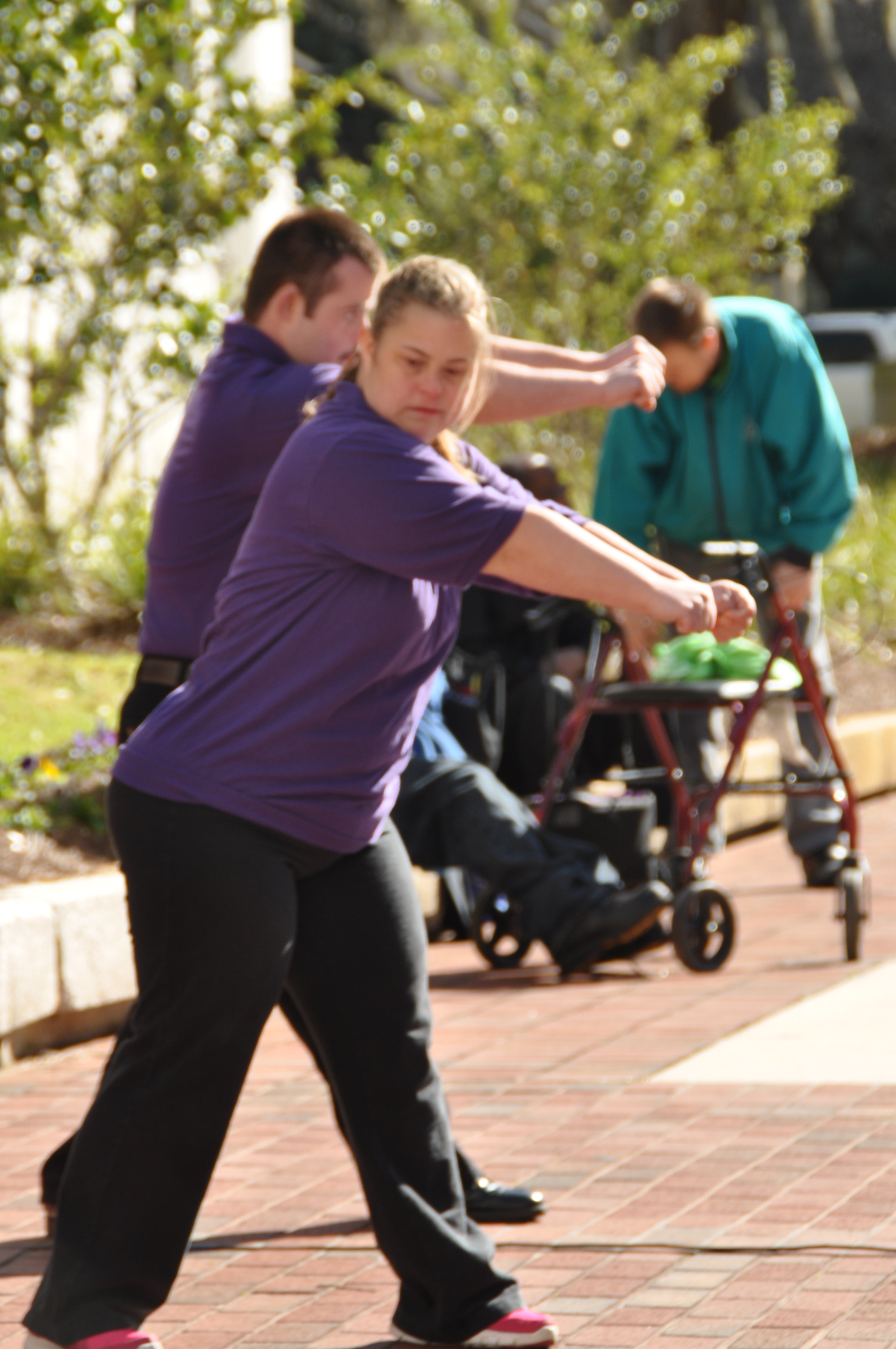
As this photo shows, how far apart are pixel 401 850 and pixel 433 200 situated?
9962 mm

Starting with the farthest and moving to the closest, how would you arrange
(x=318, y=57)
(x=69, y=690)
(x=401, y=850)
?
(x=318, y=57), (x=69, y=690), (x=401, y=850)

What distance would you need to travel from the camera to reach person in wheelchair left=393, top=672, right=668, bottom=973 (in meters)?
6.03

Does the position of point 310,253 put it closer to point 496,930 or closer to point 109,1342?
point 109,1342

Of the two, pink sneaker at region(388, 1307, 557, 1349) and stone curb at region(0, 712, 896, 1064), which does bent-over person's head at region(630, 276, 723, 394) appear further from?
pink sneaker at region(388, 1307, 557, 1349)

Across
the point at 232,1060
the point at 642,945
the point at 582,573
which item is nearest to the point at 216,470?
the point at 582,573

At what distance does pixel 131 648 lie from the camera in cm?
1059

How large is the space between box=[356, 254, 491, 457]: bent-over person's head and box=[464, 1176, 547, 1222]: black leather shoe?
1.51 meters

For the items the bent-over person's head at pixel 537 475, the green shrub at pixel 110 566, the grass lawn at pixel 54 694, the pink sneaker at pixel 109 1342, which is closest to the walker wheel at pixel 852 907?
the bent-over person's head at pixel 537 475

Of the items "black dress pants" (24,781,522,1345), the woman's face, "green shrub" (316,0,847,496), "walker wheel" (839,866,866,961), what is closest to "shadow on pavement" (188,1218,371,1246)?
"black dress pants" (24,781,522,1345)

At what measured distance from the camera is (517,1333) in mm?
3225

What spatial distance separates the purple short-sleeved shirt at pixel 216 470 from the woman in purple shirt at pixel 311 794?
60 cm

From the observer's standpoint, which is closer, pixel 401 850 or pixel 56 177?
pixel 401 850

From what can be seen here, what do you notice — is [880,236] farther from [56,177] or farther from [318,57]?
[56,177]

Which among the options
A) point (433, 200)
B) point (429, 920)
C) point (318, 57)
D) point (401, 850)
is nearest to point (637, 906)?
point (429, 920)
